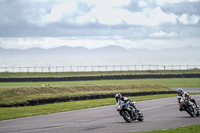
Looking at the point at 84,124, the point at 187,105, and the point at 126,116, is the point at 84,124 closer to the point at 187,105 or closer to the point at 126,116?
the point at 126,116

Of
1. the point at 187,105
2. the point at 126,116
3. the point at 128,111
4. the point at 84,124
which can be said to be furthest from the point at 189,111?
the point at 84,124

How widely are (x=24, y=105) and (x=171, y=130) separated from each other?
743 inches

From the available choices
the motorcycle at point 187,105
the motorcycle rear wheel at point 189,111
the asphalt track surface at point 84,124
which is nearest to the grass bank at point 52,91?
the asphalt track surface at point 84,124

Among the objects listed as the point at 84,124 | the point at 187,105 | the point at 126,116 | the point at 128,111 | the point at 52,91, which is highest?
the point at 52,91

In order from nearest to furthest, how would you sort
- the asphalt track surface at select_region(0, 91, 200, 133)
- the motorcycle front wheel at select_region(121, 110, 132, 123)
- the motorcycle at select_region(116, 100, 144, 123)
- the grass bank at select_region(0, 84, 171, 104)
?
the asphalt track surface at select_region(0, 91, 200, 133), the motorcycle at select_region(116, 100, 144, 123), the motorcycle front wheel at select_region(121, 110, 132, 123), the grass bank at select_region(0, 84, 171, 104)

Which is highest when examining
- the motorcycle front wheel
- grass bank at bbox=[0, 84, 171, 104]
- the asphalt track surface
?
grass bank at bbox=[0, 84, 171, 104]

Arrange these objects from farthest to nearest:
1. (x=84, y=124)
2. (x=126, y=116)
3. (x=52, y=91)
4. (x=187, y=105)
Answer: (x=52, y=91)
(x=187, y=105)
(x=126, y=116)
(x=84, y=124)

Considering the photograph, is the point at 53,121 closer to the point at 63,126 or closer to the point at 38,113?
the point at 63,126

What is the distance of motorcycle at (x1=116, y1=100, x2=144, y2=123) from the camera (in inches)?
889

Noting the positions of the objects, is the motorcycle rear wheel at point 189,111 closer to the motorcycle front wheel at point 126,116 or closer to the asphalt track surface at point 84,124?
the asphalt track surface at point 84,124

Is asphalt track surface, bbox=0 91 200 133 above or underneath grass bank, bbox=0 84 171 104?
underneath

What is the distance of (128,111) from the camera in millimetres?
22953

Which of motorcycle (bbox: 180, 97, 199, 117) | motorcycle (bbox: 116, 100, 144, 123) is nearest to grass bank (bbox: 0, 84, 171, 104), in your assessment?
motorcycle (bbox: 116, 100, 144, 123)

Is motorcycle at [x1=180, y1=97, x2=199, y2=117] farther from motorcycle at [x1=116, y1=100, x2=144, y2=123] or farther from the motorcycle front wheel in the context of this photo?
the motorcycle front wheel
